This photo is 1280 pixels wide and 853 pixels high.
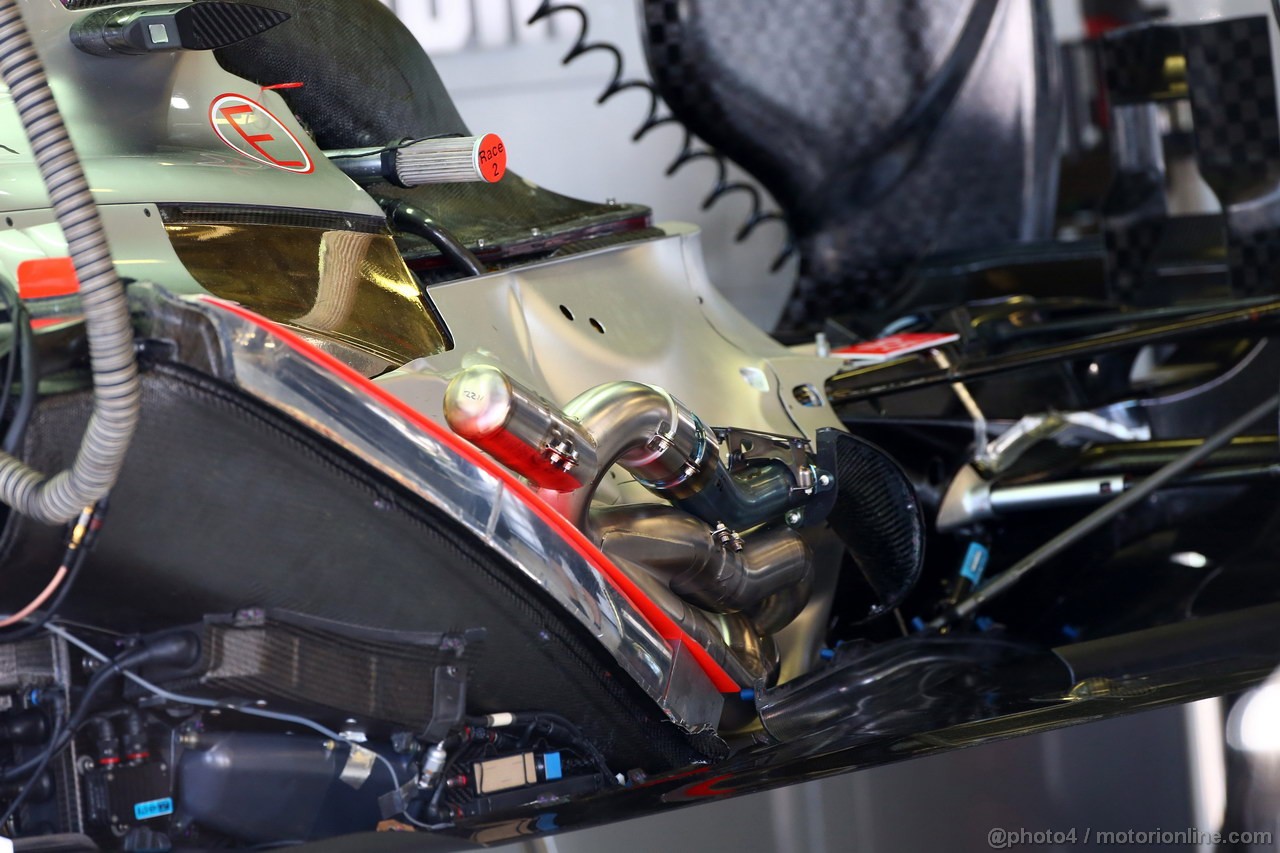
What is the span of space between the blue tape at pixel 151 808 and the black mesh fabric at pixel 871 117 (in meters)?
2.19

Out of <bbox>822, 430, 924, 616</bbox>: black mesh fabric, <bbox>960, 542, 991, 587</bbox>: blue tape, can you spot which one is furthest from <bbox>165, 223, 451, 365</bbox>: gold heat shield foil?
<bbox>960, 542, 991, 587</bbox>: blue tape

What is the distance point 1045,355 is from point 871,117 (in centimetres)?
137

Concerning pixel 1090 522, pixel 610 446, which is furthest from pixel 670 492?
pixel 1090 522

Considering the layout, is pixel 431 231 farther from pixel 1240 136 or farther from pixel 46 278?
pixel 1240 136

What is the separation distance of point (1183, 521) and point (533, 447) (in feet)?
3.93

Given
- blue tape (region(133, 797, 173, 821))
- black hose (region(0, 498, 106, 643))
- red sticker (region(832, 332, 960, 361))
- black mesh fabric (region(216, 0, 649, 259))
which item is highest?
black mesh fabric (region(216, 0, 649, 259))

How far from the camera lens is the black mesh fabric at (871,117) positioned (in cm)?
298

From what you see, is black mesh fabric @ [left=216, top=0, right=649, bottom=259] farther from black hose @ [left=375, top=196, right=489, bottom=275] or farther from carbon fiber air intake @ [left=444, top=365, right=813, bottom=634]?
carbon fiber air intake @ [left=444, top=365, right=813, bottom=634]

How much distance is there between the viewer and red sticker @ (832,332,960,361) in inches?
73.4

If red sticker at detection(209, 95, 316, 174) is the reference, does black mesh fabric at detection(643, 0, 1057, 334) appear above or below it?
above

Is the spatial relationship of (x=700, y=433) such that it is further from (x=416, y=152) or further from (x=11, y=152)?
(x=11, y=152)

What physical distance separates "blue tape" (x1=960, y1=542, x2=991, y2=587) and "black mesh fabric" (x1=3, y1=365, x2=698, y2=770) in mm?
760

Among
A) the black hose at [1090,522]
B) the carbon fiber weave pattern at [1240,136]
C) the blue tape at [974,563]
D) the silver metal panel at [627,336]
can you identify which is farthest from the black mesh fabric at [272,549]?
the carbon fiber weave pattern at [1240,136]

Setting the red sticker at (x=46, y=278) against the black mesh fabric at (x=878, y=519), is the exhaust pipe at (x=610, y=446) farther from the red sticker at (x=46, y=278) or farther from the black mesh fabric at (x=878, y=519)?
the red sticker at (x=46, y=278)
